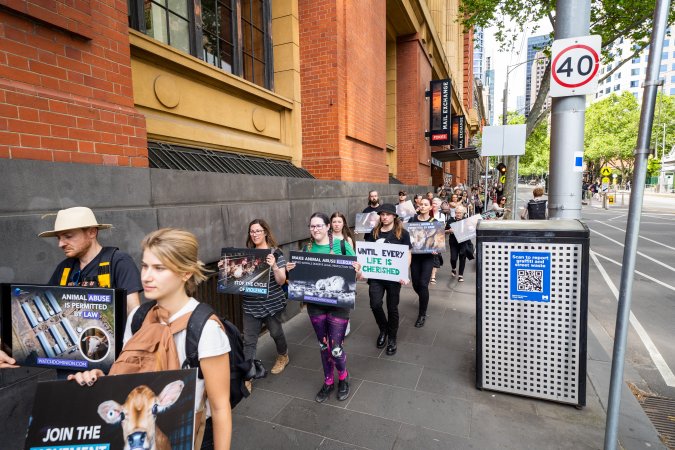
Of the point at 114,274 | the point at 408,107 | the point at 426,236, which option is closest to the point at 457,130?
the point at 408,107

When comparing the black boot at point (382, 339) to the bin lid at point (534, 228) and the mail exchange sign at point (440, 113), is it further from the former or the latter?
the mail exchange sign at point (440, 113)

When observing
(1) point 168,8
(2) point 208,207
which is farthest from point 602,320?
(1) point 168,8

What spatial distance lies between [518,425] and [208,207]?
3912 millimetres

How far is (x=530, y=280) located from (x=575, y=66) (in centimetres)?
252

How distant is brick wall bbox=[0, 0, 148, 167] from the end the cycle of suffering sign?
383cm

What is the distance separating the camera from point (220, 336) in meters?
1.66

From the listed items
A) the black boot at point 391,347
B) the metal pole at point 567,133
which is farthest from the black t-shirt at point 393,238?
the metal pole at point 567,133

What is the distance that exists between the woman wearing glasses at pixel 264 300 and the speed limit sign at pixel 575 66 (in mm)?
3681

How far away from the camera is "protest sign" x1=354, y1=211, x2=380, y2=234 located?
8.36 meters

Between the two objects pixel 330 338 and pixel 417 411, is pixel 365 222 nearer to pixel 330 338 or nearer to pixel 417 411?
pixel 330 338

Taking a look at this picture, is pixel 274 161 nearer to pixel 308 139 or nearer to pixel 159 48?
pixel 308 139

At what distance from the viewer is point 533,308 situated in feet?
11.7

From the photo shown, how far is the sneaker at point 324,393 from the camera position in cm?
374

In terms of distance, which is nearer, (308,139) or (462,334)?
(462,334)
